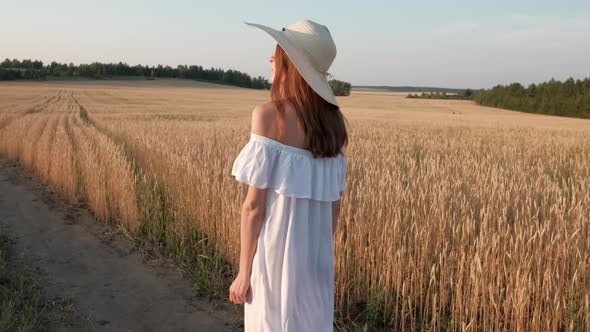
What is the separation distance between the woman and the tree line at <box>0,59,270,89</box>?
8089cm

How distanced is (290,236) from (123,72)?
93.0 meters

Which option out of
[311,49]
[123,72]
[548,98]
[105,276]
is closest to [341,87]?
[548,98]

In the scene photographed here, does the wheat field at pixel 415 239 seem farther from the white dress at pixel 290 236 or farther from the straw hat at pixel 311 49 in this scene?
the straw hat at pixel 311 49

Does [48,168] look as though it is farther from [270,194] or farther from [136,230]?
[270,194]

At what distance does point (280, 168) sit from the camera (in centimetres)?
189

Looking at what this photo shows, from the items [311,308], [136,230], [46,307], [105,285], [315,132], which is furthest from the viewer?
[136,230]

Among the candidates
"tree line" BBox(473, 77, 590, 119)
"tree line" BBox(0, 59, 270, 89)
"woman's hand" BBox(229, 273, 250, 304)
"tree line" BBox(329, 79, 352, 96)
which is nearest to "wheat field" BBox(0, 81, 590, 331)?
"woman's hand" BBox(229, 273, 250, 304)

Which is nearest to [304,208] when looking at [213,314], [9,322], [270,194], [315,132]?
[270,194]

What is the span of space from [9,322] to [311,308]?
2271 millimetres

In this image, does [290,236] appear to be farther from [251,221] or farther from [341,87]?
[341,87]

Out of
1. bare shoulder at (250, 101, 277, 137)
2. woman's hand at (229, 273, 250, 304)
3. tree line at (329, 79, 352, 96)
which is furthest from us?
tree line at (329, 79, 352, 96)

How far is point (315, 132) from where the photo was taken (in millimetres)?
1892

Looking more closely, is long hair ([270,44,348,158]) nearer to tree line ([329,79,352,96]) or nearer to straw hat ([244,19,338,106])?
straw hat ([244,19,338,106])

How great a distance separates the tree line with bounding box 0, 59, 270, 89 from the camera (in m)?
79.8
